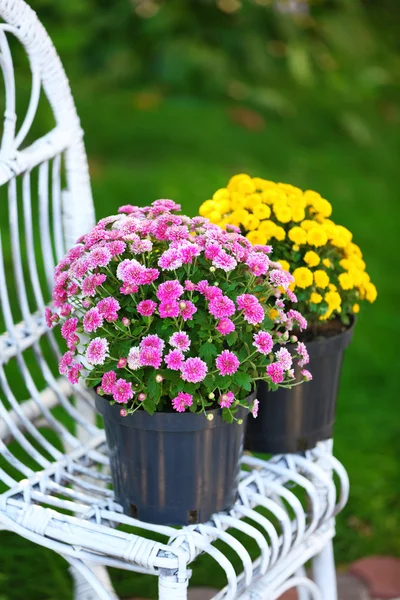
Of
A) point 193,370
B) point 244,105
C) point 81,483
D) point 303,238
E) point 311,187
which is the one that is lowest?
point 81,483

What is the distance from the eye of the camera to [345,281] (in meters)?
1.76

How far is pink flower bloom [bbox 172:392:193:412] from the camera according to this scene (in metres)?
1.41

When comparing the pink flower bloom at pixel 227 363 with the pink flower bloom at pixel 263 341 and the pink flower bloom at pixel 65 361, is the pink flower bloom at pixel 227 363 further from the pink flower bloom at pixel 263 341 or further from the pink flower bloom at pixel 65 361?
the pink flower bloom at pixel 65 361

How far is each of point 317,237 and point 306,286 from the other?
0.09 metres

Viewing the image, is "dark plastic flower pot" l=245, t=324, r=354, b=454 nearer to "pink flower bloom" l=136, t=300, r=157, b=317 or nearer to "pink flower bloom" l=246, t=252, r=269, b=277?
"pink flower bloom" l=246, t=252, r=269, b=277

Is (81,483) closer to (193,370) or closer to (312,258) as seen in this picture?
(193,370)

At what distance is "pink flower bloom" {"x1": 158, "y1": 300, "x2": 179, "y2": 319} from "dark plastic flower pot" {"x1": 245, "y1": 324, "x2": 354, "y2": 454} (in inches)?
16.1

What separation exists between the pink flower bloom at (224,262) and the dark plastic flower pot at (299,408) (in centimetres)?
35

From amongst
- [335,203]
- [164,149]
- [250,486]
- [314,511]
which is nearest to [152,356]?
[250,486]

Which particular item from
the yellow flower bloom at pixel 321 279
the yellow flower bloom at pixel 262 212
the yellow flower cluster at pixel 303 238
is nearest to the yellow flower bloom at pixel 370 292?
the yellow flower cluster at pixel 303 238

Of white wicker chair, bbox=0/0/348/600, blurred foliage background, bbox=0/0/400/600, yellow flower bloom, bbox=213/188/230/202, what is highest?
blurred foliage background, bbox=0/0/400/600

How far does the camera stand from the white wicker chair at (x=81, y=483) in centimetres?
149

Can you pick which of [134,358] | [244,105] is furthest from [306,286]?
[244,105]

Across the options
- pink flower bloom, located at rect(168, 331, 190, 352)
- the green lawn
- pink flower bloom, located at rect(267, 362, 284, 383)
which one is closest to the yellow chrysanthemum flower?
pink flower bloom, located at rect(267, 362, 284, 383)
